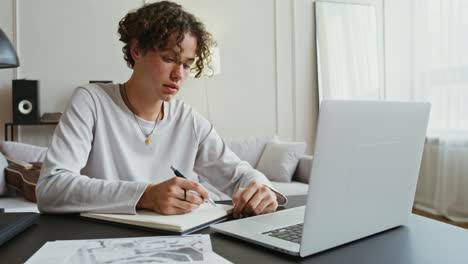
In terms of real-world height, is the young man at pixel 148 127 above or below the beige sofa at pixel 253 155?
above

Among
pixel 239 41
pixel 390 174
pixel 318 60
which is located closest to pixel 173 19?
pixel 390 174

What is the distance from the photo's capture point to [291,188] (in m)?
3.05

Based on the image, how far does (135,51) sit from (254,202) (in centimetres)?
70

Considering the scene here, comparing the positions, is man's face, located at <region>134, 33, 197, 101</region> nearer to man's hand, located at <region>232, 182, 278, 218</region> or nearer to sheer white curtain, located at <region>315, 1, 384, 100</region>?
man's hand, located at <region>232, 182, 278, 218</region>

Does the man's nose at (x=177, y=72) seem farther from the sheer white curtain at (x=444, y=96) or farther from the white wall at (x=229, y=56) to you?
the sheer white curtain at (x=444, y=96)

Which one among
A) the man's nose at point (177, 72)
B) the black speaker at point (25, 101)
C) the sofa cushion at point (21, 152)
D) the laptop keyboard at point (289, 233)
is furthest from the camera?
the black speaker at point (25, 101)

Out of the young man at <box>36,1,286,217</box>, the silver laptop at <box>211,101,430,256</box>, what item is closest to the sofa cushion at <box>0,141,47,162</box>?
the young man at <box>36,1,286,217</box>

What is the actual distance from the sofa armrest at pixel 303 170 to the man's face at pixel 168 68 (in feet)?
7.35

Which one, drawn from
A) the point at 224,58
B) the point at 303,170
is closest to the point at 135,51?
the point at 303,170

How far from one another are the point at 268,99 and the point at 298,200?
123 inches

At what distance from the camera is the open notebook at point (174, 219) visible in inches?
31.5

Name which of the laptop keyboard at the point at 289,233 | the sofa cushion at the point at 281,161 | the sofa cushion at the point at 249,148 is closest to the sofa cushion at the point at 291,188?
the sofa cushion at the point at 281,161

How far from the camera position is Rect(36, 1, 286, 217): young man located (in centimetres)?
115

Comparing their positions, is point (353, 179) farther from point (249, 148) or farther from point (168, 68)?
point (249, 148)
